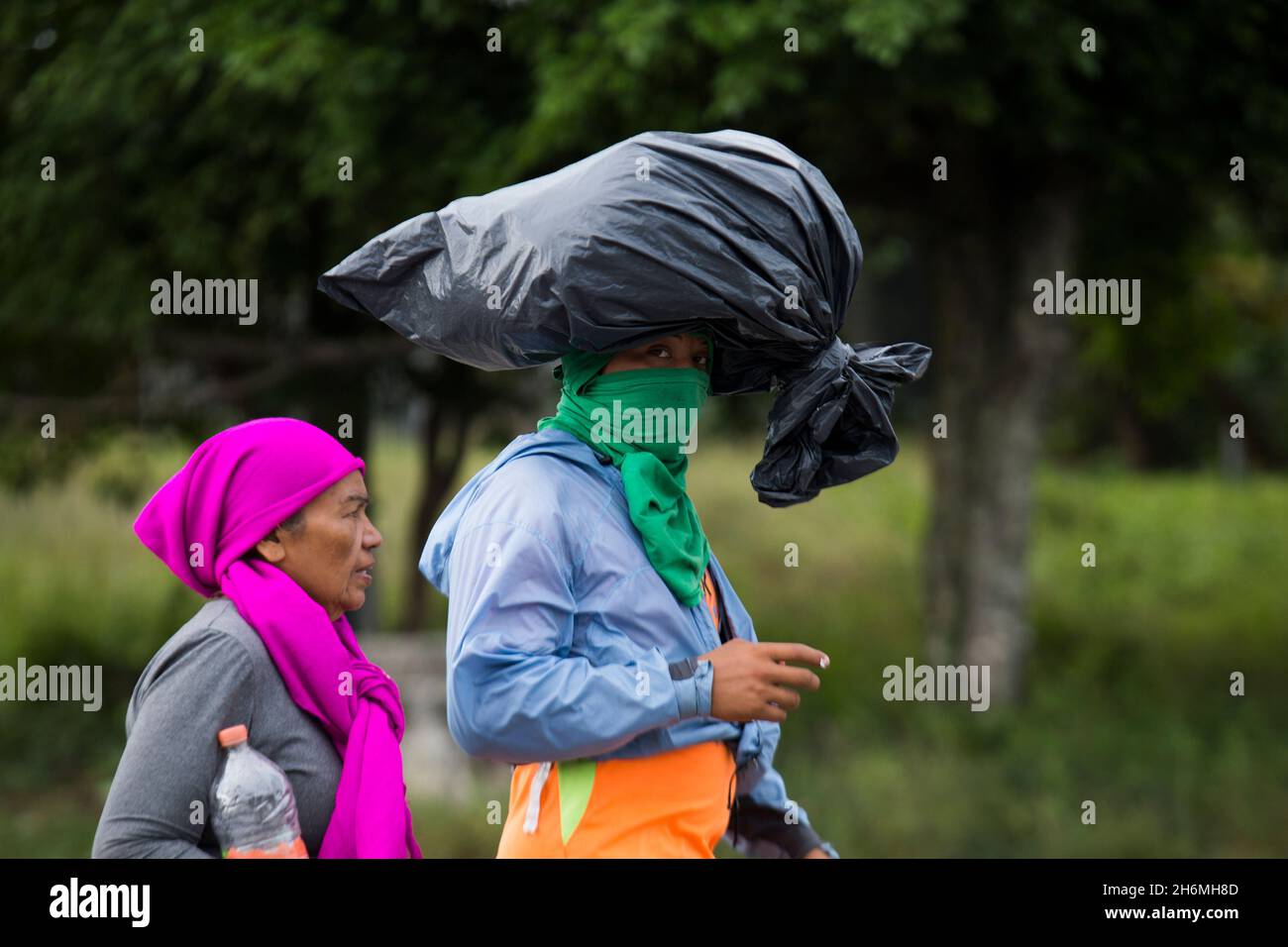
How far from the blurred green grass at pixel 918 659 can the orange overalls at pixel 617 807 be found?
4.46 meters

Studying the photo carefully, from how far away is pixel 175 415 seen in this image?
30.6 ft

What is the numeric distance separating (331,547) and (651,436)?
578mm

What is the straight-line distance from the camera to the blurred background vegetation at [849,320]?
672cm

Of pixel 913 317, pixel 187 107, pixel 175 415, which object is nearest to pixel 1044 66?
pixel 187 107

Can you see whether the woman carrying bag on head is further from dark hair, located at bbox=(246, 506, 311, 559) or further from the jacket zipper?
dark hair, located at bbox=(246, 506, 311, 559)

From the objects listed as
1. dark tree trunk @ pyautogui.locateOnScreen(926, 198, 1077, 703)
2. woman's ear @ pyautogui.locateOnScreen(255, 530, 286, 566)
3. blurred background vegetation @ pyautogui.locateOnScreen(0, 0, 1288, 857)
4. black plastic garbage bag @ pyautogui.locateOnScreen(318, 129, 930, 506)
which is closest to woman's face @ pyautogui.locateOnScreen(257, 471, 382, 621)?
woman's ear @ pyautogui.locateOnScreen(255, 530, 286, 566)

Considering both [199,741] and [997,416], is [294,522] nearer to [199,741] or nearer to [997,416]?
[199,741]

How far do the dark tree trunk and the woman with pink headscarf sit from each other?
6.68 metres

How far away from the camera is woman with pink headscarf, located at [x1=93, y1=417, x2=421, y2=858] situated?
216 cm

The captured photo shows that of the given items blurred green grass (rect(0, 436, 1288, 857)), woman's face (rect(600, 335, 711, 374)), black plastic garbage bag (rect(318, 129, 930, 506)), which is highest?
black plastic garbage bag (rect(318, 129, 930, 506))

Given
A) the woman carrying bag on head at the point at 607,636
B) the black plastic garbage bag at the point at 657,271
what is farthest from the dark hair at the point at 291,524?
the black plastic garbage bag at the point at 657,271

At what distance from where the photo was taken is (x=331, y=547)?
245 cm

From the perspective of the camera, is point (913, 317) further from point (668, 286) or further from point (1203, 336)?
point (668, 286)

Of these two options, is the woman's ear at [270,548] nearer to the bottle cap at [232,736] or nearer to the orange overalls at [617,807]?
the bottle cap at [232,736]
